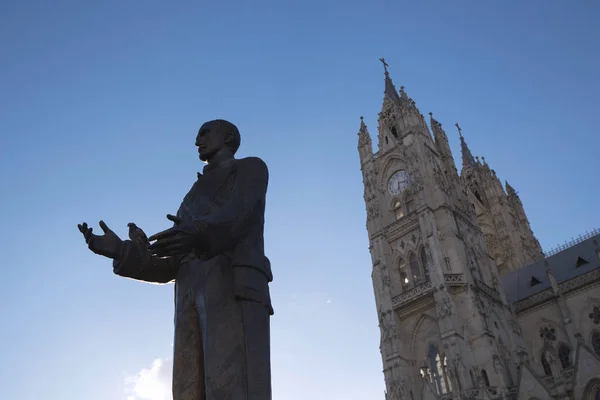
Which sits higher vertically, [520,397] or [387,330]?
[387,330]

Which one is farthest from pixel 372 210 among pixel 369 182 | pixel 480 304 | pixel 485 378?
pixel 485 378

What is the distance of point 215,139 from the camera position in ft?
14.0

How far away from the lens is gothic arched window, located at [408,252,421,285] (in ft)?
116

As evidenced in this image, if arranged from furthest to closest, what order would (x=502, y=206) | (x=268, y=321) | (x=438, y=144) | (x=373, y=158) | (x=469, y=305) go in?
1. (x=502, y=206)
2. (x=438, y=144)
3. (x=373, y=158)
4. (x=469, y=305)
5. (x=268, y=321)

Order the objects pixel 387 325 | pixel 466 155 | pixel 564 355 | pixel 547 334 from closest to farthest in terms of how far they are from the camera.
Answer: pixel 387 325
pixel 564 355
pixel 547 334
pixel 466 155

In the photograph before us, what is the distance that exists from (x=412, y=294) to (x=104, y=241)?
32107mm

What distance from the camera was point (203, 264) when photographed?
356cm

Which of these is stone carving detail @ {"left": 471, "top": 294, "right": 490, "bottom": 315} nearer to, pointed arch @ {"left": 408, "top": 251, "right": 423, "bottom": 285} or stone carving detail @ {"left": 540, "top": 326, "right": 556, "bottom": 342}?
pointed arch @ {"left": 408, "top": 251, "right": 423, "bottom": 285}

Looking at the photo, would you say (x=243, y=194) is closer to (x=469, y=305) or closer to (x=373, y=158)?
(x=469, y=305)

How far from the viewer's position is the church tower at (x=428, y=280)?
30156mm

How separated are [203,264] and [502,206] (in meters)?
54.2

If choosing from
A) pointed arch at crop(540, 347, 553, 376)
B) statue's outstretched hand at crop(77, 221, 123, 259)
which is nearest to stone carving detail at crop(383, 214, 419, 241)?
pointed arch at crop(540, 347, 553, 376)

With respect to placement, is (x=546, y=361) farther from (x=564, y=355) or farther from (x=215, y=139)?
(x=215, y=139)

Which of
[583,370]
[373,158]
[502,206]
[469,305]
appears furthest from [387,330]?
[502,206]
